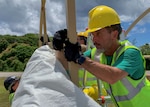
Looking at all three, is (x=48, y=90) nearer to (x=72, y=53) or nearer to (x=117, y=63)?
(x=72, y=53)

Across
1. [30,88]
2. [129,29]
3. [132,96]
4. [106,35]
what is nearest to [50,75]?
[30,88]

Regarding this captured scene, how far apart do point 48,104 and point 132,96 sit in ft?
3.14

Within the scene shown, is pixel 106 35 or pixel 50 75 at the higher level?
pixel 106 35

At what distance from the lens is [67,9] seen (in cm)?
255

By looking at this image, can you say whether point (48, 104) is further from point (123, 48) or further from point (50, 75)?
point (123, 48)

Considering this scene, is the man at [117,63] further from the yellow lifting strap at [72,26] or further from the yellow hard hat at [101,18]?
the yellow lifting strap at [72,26]

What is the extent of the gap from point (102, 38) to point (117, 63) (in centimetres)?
24

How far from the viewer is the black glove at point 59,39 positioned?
2.68 m

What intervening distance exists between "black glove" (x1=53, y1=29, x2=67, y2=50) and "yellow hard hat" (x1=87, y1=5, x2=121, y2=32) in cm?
36

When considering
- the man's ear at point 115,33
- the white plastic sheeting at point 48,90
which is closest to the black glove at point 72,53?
the white plastic sheeting at point 48,90

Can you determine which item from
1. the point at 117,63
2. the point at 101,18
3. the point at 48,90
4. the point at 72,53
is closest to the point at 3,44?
the point at 101,18

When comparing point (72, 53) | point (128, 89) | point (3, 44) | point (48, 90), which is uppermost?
point (72, 53)

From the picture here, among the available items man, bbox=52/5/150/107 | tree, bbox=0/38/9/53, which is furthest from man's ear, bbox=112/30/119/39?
tree, bbox=0/38/9/53

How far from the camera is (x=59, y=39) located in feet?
8.77
